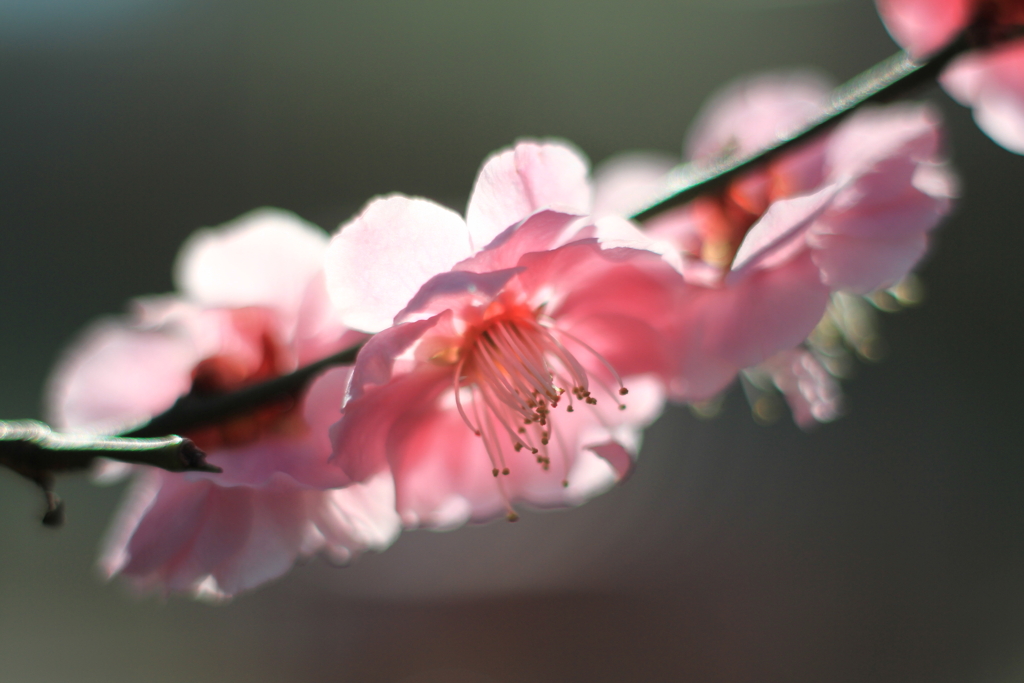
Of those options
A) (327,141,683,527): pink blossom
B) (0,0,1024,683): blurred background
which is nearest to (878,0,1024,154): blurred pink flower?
(327,141,683,527): pink blossom

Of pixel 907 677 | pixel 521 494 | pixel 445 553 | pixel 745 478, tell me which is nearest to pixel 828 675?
pixel 907 677

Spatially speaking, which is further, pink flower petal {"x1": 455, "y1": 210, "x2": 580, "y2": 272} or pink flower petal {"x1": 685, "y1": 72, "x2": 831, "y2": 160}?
pink flower petal {"x1": 685, "y1": 72, "x2": 831, "y2": 160}

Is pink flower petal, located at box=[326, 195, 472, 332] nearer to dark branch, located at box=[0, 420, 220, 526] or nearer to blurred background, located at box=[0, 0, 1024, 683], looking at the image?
dark branch, located at box=[0, 420, 220, 526]

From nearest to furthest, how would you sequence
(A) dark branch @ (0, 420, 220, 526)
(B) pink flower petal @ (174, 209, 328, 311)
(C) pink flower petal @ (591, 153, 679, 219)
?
(A) dark branch @ (0, 420, 220, 526)
(B) pink flower petal @ (174, 209, 328, 311)
(C) pink flower petal @ (591, 153, 679, 219)

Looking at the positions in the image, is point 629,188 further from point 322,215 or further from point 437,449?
point 322,215

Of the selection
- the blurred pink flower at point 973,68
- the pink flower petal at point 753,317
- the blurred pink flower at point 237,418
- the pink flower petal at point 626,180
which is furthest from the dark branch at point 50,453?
the blurred pink flower at point 973,68

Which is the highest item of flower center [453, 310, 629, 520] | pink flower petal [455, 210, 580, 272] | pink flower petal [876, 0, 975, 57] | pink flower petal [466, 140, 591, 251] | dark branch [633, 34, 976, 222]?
pink flower petal [876, 0, 975, 57]

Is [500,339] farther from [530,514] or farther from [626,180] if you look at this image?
[530,514]

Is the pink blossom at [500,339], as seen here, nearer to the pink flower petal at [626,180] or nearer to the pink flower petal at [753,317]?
the pink flower petal at [753,317]
